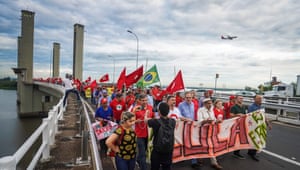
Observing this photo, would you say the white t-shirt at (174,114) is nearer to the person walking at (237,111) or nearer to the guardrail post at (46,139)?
the person walking at (237,111)

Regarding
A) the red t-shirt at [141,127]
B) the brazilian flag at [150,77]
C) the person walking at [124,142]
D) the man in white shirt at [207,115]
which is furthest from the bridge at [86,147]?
the brazilian flag at [150,77]

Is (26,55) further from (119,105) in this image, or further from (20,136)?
(119,105)

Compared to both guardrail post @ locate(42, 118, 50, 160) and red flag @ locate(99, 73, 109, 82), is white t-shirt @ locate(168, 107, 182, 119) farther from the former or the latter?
red flag @ locate(99, 73, 109, 82)

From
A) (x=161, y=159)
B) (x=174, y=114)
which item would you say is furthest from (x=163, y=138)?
(x=174, y=114)

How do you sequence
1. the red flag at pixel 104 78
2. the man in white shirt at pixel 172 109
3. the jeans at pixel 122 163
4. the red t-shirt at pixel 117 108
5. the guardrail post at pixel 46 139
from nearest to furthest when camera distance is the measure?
the jeans at pixel 122 163, the guardrail post at pixel 46 139, the man in white shirt at pixel 172 109, the red t-shirt at pixel 117 108, the red flag at pixel 104 78

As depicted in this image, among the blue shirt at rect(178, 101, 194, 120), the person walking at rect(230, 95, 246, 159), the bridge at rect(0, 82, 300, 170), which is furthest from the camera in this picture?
the person walking at rect(230, 95, 246, 159)

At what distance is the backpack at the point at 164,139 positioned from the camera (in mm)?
3607

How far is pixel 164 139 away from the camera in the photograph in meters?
3.59

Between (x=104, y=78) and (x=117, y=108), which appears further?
(x=104, y=78)

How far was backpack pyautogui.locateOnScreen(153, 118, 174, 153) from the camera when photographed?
361cm

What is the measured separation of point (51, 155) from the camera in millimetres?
5625

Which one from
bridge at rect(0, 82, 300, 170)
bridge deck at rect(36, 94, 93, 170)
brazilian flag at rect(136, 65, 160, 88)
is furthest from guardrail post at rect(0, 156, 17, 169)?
brazilian flag at rect(136, 65, 160, 88)

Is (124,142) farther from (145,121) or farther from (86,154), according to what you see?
(86,154)

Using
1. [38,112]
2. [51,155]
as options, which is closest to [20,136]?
[38,112]
